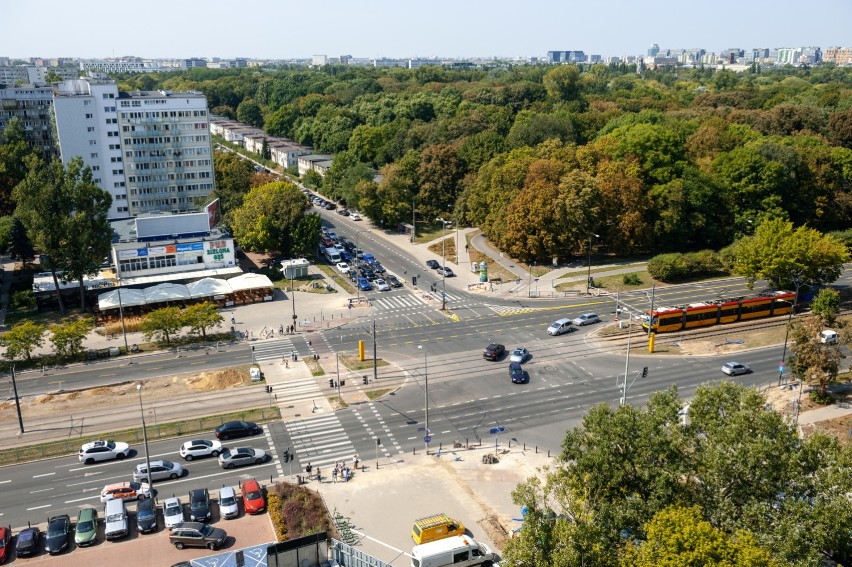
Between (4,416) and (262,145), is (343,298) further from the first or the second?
(262,145)

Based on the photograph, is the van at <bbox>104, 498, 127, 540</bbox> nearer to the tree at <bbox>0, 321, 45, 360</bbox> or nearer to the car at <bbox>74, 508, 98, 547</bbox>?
the car at <bbox>74, 508, 98, 547</bbox>

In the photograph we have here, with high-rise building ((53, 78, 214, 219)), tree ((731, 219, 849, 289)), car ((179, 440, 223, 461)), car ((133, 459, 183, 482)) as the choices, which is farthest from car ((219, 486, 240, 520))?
high-rise building ((53, 78, 214, 219))

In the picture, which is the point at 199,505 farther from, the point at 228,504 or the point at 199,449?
the point at 199,449

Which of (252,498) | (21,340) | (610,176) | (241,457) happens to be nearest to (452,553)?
(252,498)

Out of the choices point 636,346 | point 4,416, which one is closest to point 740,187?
point 636,346

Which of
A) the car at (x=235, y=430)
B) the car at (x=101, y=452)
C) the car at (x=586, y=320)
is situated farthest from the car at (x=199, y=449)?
the car at (x=586, y=320)

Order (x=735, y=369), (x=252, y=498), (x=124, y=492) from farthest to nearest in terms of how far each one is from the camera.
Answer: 1. (x=735, y=369)
2. (x=124, y=492)
3. (x=252, y=498)
